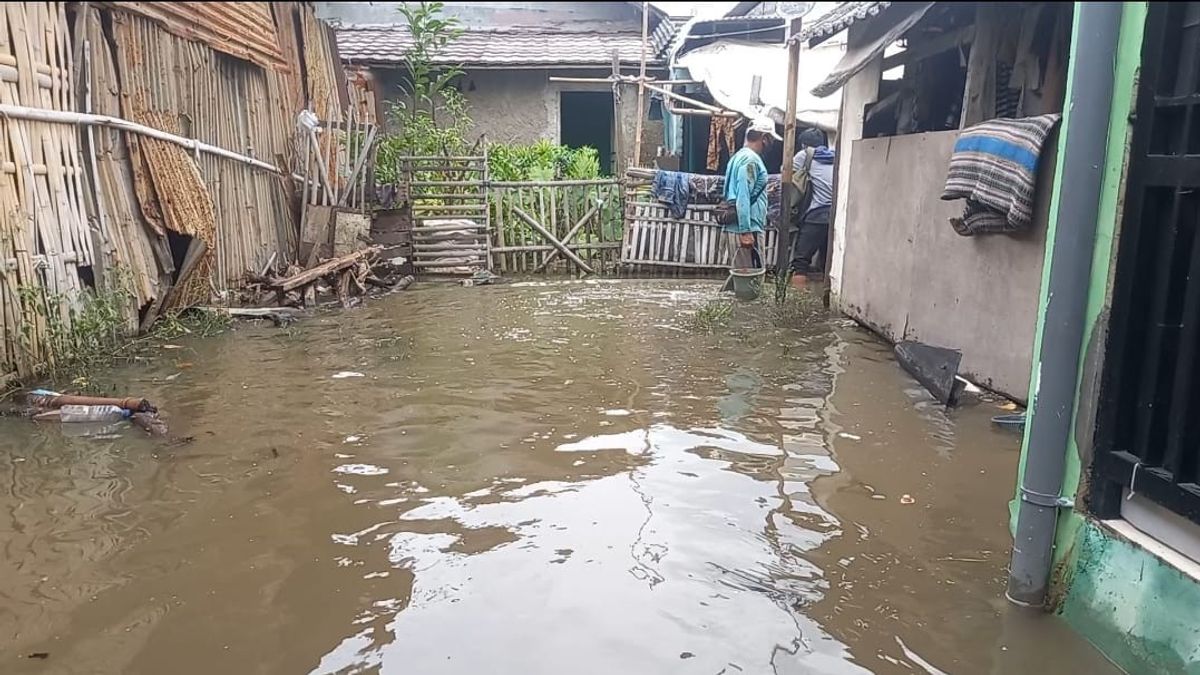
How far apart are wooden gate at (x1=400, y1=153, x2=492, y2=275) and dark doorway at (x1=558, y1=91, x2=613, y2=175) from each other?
574 centimetres

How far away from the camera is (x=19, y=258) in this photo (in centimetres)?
529

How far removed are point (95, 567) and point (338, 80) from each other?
10810mm

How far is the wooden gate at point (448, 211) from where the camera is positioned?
37.0 ft

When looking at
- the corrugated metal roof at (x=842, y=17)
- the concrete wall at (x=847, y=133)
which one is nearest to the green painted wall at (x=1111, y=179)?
the corrugated metal roof at (x=842, y=17)

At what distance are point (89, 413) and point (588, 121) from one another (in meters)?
14.4

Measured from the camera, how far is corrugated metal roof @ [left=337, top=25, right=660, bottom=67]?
572 inches

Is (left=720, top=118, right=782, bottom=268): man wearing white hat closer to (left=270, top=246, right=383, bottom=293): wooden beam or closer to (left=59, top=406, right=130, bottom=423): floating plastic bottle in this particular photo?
(left=270, top=246, right=383, bottom=293): wooden beam

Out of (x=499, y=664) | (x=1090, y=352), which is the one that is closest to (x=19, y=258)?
(x=499, y=664)

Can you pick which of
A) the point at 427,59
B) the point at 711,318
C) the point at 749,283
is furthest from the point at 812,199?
the point at 427,59

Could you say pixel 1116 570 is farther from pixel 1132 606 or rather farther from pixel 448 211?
pixel 448 211

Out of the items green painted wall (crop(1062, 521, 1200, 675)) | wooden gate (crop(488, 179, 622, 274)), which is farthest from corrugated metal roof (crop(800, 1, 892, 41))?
green painted wall (crop(1062, 521, 1200, 675))

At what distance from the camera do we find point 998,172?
502cm

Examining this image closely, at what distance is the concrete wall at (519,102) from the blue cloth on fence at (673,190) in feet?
10.9

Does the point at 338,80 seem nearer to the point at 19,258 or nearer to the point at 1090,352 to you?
the point at 19,258
